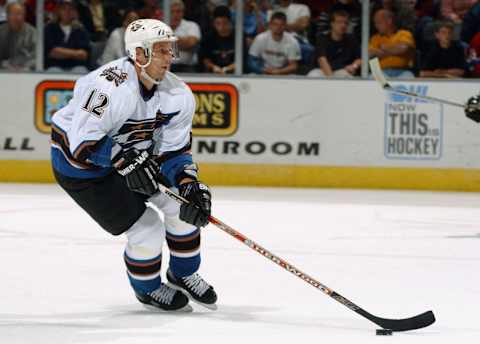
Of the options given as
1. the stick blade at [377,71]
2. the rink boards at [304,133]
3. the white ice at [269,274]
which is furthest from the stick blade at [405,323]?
the rink boards at [304,133]

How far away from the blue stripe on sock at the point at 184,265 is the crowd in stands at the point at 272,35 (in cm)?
486

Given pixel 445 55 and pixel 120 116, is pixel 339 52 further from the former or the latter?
pixel 120 116

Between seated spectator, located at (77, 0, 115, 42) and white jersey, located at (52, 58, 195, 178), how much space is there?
4.96 metres

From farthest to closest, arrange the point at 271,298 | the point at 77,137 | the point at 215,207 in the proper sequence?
the point at 215,207 → the point at 271,298 → the point at 77,137

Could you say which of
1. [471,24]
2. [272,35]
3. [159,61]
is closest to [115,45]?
[272,35]

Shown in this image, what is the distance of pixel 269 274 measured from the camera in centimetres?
507

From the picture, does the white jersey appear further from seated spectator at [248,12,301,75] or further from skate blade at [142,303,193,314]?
seated spectator at [248,12,301,75]

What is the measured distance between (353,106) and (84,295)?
15.7ft

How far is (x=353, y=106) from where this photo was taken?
899cm

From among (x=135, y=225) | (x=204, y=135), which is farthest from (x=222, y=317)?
(x=204, y=135)

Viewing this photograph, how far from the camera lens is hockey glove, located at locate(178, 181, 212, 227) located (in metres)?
3.99

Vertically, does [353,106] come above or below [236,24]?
below

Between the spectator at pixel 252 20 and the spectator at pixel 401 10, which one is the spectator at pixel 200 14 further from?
the spectator at pixel 401 10

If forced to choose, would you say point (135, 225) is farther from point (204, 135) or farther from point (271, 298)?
point (204, 135)
